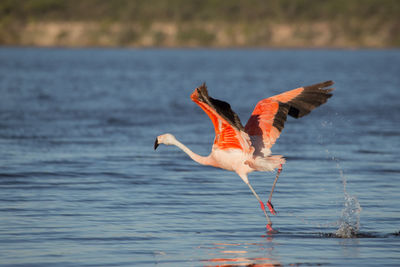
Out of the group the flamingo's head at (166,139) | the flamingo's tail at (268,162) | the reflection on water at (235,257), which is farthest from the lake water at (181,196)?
the flamingo's head at (166,139)

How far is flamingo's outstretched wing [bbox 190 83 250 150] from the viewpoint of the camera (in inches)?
379

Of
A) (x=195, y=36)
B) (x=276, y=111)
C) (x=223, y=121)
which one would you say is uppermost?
(x=195, y=36)

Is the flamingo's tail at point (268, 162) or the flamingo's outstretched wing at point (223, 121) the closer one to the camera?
the flamingo's outstretched wing at point (223, 121)

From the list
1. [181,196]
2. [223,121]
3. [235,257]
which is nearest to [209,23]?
[181,196]

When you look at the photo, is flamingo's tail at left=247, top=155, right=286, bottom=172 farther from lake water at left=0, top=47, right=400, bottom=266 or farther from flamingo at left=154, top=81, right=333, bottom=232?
lake water at left=0, top=47, right=400, bottom=266

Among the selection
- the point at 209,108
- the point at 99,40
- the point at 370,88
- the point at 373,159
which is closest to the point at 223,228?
the point at 209,108

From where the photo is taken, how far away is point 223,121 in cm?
1047

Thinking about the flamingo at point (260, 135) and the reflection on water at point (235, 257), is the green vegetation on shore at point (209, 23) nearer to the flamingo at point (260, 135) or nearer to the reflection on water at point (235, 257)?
the flamingo at point (260, 135)

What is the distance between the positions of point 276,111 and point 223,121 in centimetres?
100

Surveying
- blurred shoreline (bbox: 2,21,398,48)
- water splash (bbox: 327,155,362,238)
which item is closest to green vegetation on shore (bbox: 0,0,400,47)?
blurred shoreline (bbox: 2,21,398,48)

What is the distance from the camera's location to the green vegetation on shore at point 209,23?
114m

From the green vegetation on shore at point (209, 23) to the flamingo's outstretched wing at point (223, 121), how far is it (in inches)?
4066

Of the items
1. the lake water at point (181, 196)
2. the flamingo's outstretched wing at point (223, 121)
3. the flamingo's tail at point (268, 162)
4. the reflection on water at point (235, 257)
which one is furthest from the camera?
the flamingo's tail at point (268, 162)

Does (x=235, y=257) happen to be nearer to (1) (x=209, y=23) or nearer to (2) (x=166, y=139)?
(2) (x=166, y=139)
